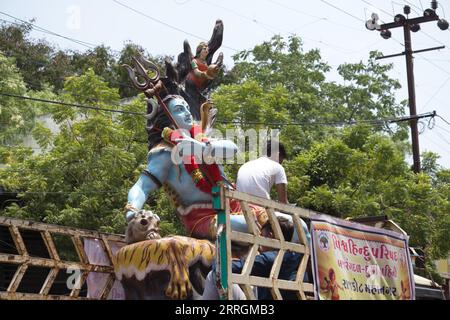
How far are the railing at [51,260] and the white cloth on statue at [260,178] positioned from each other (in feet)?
3.57

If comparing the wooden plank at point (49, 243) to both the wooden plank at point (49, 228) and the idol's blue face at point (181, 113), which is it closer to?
the wooden plank at point (49, 228)

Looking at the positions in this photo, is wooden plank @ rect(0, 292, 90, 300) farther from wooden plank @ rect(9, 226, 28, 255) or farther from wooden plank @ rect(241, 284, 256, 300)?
wooden plank @ rect(241, 284, 256, 300)

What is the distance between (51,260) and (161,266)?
0.79 m

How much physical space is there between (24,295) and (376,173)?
1036 centimetres

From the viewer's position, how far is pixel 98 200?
12625 millimetres

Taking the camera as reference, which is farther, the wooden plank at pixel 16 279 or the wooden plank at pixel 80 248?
the wooden plank at pixel 80 248

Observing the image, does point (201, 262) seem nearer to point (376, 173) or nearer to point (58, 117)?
point (58, 117)

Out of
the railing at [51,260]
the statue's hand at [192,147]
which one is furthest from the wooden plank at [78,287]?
Answer: the statue's hand at [192,147]

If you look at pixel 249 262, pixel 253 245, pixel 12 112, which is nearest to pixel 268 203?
pixel 253 245

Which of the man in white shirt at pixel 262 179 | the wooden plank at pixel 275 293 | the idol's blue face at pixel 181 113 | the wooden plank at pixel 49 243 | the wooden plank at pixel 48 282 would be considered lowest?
the wooden plank at pixel 275 293

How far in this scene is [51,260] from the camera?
5359 millimetres

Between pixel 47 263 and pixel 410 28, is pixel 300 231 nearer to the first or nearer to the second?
pixel 47 263

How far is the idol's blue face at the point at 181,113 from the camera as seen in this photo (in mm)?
6426
